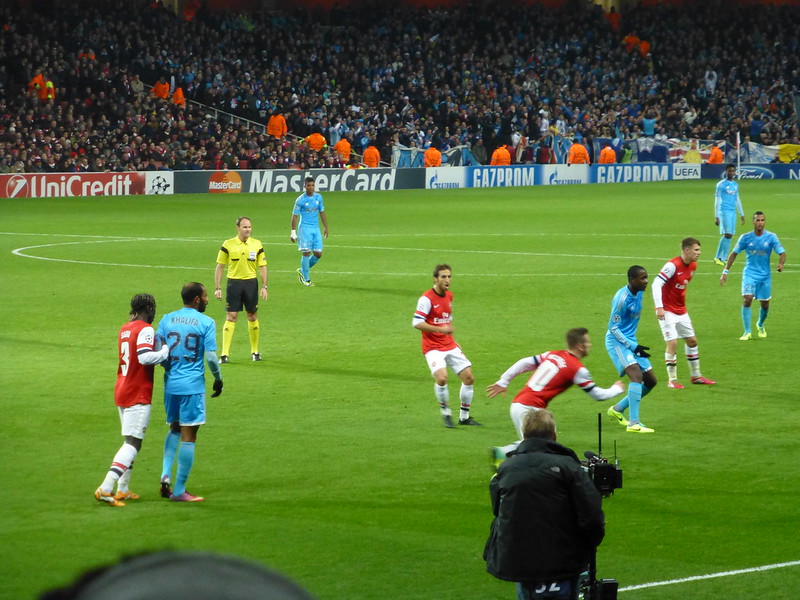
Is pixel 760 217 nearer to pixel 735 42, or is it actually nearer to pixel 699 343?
pixel 699 343

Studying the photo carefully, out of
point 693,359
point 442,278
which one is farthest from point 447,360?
point 693,359

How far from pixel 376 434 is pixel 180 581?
1174 centimetres

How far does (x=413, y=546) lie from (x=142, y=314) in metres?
2.99

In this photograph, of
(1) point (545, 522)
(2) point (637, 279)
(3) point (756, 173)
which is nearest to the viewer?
(1) point (545, 522)

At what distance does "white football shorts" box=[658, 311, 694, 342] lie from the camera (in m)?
15.1

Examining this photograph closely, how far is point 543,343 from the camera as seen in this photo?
18.4 m

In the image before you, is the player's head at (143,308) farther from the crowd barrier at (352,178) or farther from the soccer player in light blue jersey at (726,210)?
the crowd barrier at (352,178)

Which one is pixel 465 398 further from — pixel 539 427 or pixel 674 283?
pixel 539 427

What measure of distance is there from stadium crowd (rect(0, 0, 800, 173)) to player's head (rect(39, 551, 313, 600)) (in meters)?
45.3

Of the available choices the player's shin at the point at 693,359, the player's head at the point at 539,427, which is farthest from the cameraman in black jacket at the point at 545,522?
the player's shin at the point at 693,359

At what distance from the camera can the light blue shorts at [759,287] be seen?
62.1ft

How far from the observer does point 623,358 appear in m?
13.0

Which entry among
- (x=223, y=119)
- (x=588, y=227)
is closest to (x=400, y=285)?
(x=588, y=227)

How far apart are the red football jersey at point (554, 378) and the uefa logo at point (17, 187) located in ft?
123
